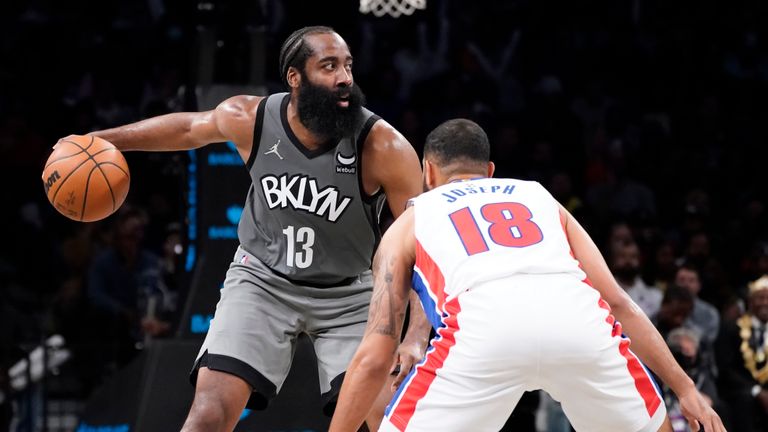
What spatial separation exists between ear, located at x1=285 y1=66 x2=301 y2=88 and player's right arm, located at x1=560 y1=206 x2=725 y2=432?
166 cm

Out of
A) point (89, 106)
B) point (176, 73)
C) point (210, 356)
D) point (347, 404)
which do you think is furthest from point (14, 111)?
point (347, 404)

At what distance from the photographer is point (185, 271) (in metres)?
7.49

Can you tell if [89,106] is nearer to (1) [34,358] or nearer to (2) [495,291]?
(1) [34,358]

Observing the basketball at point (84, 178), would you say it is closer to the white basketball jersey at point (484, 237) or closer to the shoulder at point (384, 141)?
the shoulder at point (384, 141)

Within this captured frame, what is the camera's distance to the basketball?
194 inches

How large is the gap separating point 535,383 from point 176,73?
318 inches

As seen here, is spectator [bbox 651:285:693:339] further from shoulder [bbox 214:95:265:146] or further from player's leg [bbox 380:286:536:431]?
player's leg [bbox 380:286:536:431]

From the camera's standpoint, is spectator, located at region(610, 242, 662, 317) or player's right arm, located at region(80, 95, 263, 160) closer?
player's right arm, located at region(80, 95, 263, 160)

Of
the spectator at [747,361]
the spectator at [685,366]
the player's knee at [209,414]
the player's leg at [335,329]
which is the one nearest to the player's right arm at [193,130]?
the player's leg at [335,329]

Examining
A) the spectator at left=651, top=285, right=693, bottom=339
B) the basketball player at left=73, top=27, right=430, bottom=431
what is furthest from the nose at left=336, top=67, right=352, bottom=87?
the spectator at left=651, top=285, right=693, bottom=339

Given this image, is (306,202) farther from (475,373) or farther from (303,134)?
(475,373)

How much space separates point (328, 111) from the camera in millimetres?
5000

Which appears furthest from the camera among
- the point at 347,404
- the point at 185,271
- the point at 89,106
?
the point at 89,106

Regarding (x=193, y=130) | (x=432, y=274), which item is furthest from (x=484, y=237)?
(x=193, y=130)
